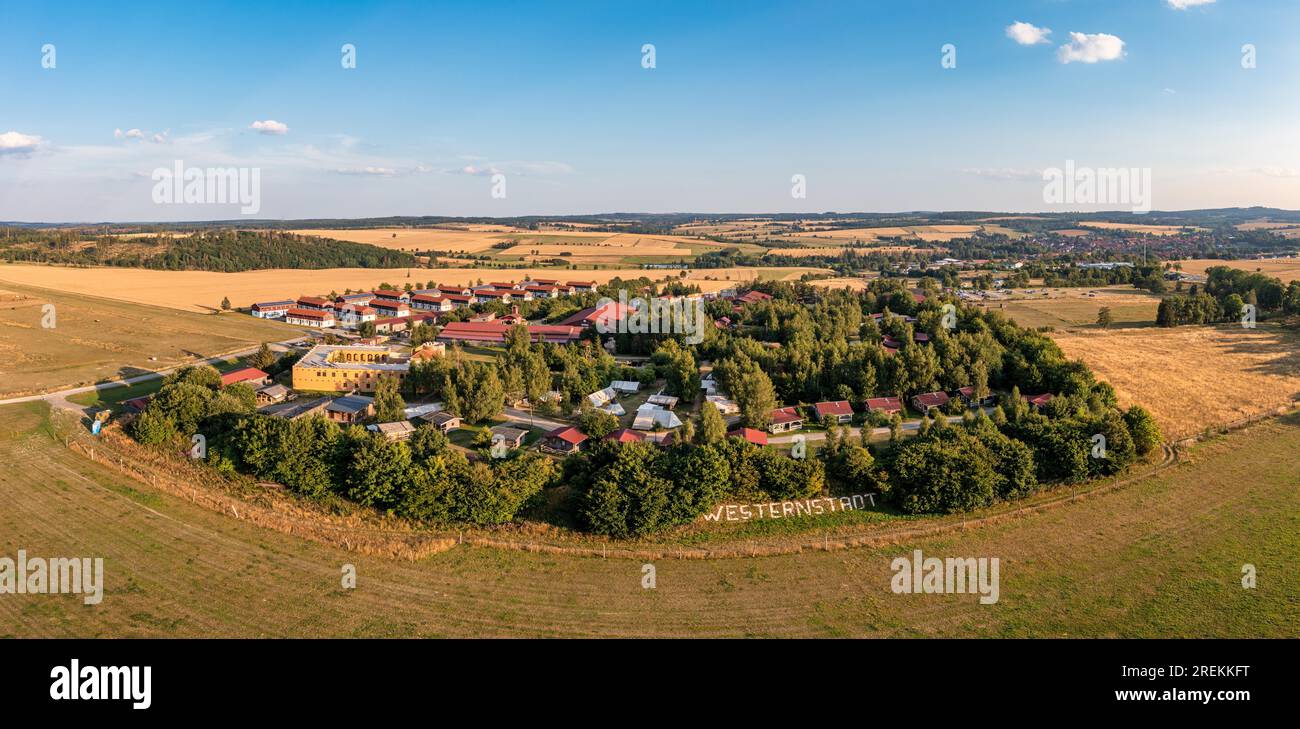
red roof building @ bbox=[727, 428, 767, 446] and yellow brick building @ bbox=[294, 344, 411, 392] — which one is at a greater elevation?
yellow brick building @ bbox=[294, 344, 411, 392]

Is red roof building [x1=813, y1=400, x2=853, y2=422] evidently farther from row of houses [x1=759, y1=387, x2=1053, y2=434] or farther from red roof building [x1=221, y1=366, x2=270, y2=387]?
red roof building [x1=221, y1=366, x2=270, y2=387]

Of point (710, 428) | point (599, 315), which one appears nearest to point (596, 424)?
point (710, 428)

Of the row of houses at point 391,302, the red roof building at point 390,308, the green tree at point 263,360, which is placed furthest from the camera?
the red roof building at point 390,308

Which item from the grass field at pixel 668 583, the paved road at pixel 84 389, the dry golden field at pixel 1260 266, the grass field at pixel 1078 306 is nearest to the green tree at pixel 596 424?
the grass field at pixel 668 583

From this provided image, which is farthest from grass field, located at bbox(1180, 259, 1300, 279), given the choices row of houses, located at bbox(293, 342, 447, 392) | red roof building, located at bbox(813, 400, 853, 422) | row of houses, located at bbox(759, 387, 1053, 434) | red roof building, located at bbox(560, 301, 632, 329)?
row of houses, located at bbox(293, 342, 447, 392)

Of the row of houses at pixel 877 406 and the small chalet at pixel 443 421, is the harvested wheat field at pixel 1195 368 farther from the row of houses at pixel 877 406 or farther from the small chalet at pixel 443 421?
the small chalet at pixel 443 421

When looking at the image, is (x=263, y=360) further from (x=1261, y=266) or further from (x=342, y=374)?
(x=1261, y=266)
